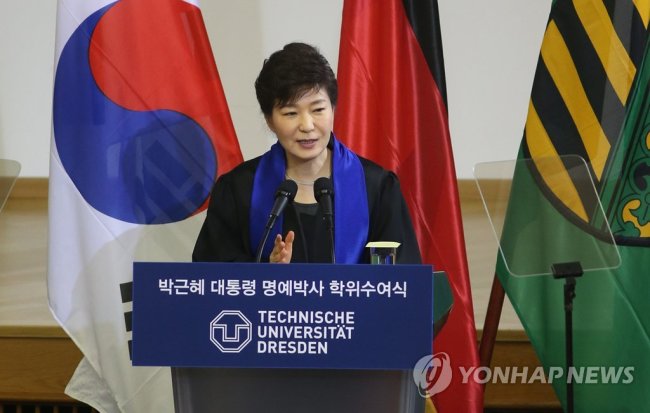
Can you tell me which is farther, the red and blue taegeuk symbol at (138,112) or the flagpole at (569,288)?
the red and blue taegeuk symbol at (138,112)

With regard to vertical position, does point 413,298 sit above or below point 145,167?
below

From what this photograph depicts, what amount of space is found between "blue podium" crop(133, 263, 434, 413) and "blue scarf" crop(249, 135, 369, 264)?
2.21ft

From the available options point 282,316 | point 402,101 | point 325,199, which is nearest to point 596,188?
point 402,101

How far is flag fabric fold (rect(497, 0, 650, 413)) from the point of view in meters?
2.49

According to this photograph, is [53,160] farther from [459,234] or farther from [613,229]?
[613,229]

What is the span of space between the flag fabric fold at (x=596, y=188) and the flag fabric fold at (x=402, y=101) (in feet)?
0.97

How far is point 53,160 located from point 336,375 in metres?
1.44

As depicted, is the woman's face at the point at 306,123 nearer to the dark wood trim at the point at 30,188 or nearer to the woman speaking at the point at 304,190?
the woman speaking at the point at 304,190

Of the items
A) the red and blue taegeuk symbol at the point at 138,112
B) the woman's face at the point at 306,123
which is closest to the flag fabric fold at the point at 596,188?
the woman's face at the point at 306,123

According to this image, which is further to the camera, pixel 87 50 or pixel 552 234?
pixel 87 50

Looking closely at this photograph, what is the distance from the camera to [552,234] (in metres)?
2.39

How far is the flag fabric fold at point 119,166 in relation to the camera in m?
2.83

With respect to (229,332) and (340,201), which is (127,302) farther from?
(229,332)

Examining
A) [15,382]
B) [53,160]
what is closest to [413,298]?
[53,160]
